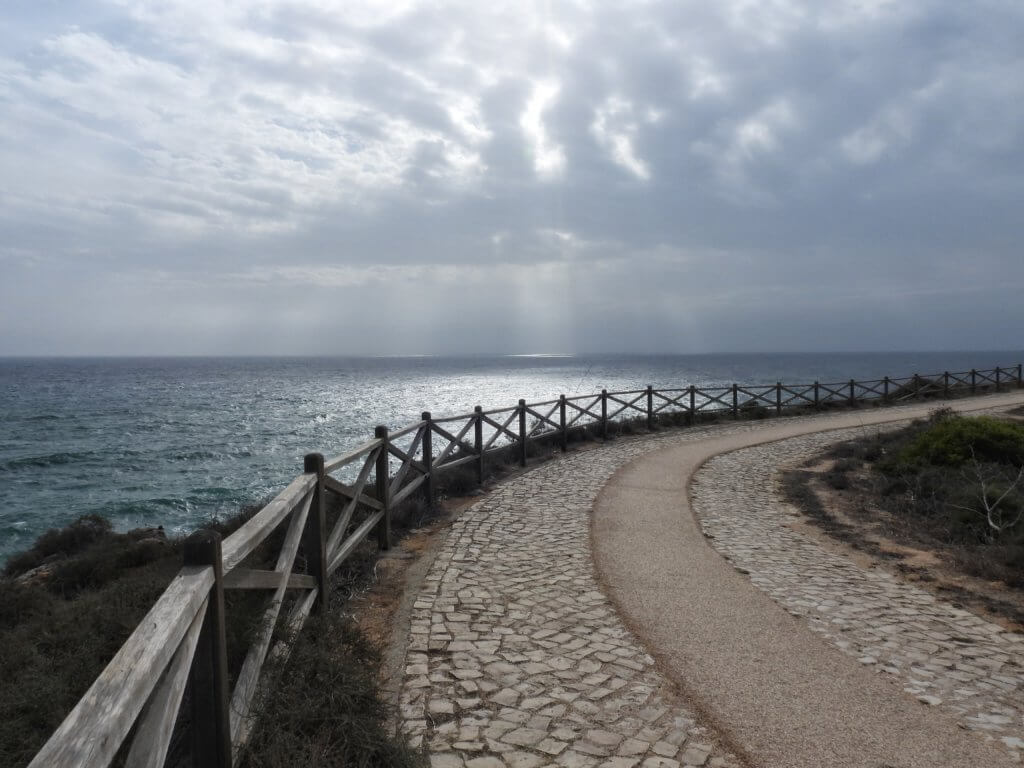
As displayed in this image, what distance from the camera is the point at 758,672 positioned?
14.4 feet

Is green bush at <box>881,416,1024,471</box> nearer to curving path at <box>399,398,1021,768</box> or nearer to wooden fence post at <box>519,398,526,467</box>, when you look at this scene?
curving path at <box>399,398,1021,768</box>

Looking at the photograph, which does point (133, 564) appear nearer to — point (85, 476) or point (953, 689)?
point (953, 689)

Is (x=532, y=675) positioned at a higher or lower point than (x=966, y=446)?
lower

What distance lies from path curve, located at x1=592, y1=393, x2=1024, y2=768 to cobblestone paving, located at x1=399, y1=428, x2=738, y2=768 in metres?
0.25

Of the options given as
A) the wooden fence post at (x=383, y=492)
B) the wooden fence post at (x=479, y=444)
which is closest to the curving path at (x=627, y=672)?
the wooden fence post at (x=383, y=492)

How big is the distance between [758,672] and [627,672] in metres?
0.94

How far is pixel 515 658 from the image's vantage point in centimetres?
462

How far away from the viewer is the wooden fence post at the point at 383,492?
7.55 metres

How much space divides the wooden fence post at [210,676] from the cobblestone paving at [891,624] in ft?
14.1

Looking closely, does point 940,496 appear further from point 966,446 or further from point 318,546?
point 318,546

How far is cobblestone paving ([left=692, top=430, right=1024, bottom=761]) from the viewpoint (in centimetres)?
411

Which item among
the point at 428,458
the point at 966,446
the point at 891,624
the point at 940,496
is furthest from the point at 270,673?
the point at 966,446

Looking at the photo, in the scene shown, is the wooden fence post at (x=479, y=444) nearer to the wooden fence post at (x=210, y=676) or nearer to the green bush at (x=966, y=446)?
the green bush at (x=966, y=446)

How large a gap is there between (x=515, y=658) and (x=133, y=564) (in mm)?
9104
